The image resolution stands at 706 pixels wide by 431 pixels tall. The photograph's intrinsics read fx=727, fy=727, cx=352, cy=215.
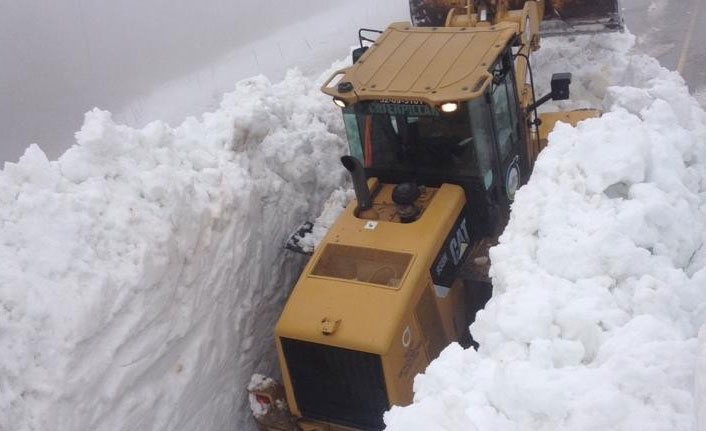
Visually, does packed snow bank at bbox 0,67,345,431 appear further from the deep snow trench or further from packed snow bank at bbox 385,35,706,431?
packed snow bank at bbox 385,35,706,431

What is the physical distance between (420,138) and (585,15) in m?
3.91

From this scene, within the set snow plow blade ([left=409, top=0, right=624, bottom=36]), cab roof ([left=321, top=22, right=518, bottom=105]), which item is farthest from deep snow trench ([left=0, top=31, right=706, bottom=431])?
snow plow blade ([left=409, top=0, right=624, bottom=36])

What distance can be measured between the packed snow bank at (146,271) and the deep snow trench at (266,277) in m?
0.01

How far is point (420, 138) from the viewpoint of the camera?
17.6ft

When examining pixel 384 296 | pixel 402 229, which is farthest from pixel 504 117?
pixel 384 296

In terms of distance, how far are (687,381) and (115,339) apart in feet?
11.3

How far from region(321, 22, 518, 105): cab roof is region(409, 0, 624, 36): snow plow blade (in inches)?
94.7

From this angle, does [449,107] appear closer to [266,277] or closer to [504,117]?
[504,117]

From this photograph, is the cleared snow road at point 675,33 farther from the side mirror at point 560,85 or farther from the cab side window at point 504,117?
the cab side window at point 504,117

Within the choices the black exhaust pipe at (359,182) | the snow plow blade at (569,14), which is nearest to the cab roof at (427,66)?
the black exhaust pipe at (359,182)

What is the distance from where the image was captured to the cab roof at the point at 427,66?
499cm

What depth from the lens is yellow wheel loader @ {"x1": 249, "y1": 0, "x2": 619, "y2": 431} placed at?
468cm

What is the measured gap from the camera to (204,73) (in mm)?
14367

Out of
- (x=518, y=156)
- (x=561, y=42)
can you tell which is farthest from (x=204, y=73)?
(x=518, y=156)
